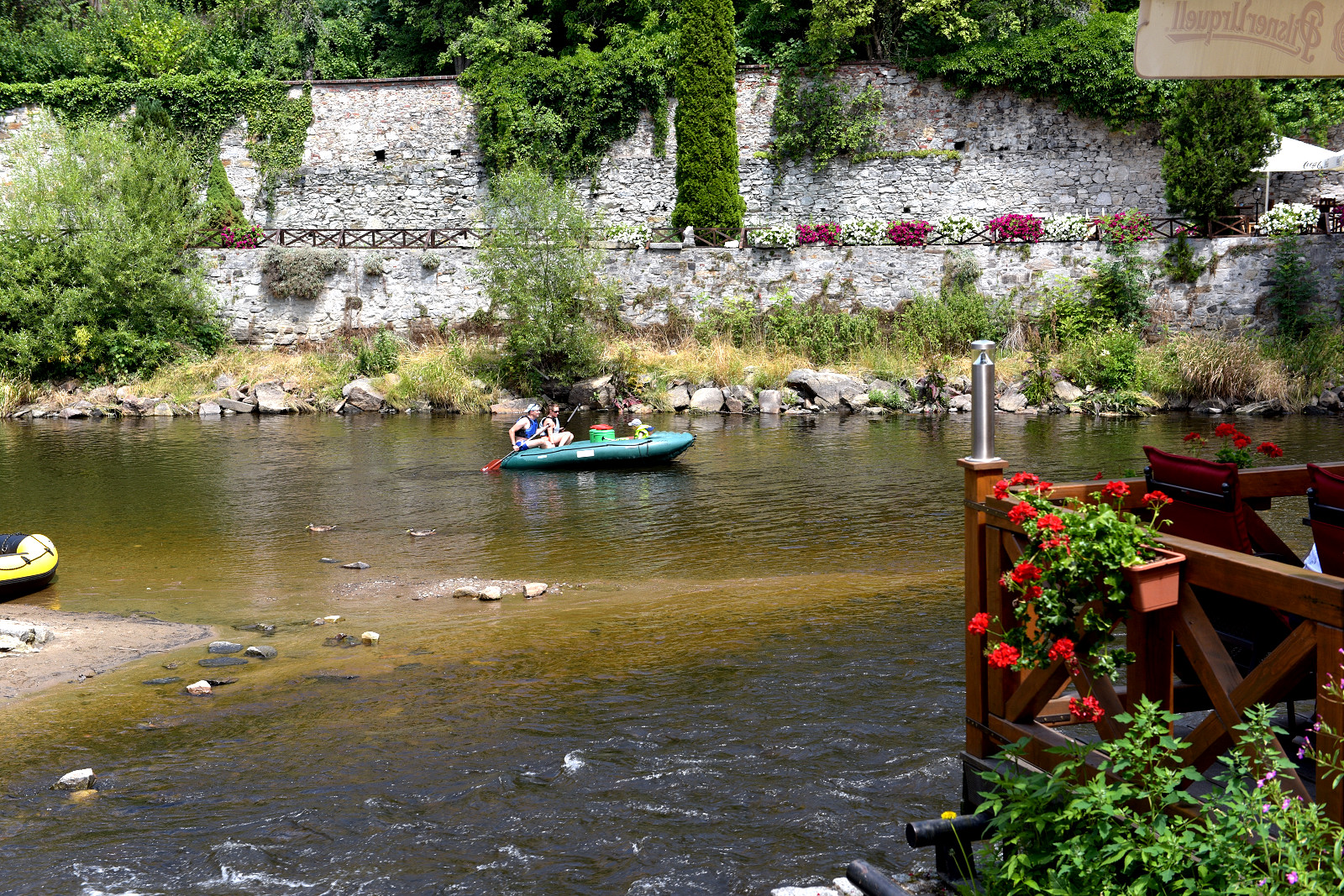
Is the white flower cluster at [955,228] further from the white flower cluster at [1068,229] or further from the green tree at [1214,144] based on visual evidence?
the green tree at [1214,144]

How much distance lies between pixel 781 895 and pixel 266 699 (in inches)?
150

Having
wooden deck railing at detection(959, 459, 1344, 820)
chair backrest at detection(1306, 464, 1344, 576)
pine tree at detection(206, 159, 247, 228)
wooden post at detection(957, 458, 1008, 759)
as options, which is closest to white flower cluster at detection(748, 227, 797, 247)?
pine tree at detection(206, 159, 247, 228)

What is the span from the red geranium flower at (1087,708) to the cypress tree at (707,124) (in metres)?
23.3

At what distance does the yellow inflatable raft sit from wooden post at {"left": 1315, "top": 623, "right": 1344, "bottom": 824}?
950 cm

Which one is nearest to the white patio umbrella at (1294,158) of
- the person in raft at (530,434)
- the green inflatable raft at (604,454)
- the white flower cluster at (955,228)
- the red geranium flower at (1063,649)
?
the white flower cluster at (955,228)

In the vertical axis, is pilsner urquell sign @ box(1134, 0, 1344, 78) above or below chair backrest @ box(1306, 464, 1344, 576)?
above

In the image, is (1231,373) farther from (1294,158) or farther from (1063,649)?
(1063,649)

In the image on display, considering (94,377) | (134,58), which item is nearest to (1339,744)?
(94,377)

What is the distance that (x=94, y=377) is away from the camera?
24797mm

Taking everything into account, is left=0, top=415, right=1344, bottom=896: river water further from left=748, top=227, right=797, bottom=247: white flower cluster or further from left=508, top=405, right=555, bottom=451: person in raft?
left=748, top=227, right=797, bottom=247: white flower cluster

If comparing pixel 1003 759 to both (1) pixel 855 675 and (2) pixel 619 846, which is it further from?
(1) pixel 855 675

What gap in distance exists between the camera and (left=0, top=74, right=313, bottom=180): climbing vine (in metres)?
28.9

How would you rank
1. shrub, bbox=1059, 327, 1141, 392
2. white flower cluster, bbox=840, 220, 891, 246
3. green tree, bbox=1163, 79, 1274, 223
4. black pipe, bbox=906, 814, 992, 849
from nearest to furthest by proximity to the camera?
black pipe, bbox=906, 814, 992, 849 → shrub, bbox=1059, 327, 1141, 392 → green tree, bbox=1163, 79, 1274, 223 → white flower cluster, bbox=840, 220, 891, 246

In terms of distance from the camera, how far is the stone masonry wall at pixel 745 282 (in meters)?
22.2
